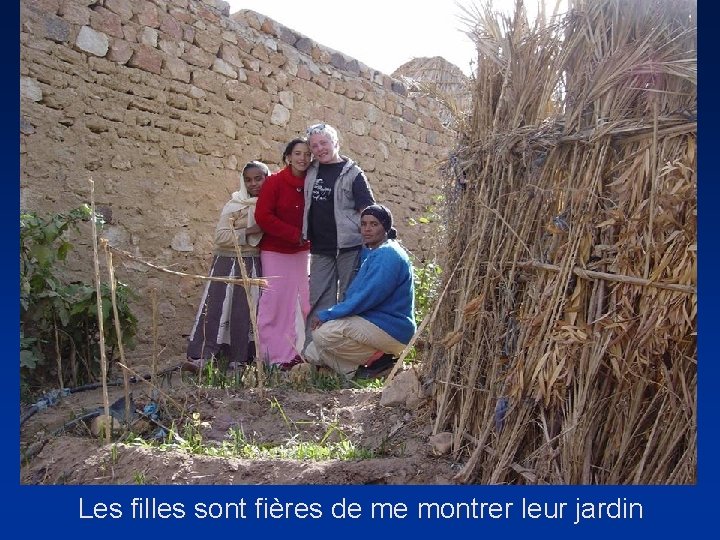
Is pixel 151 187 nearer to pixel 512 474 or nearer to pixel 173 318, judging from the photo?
pixel 173 318

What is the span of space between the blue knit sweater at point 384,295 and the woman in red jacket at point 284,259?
0.59m

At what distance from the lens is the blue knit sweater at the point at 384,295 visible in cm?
420

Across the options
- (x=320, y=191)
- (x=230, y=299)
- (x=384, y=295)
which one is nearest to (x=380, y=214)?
Answer: (x=384, y=295)

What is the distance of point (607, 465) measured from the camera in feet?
8.23

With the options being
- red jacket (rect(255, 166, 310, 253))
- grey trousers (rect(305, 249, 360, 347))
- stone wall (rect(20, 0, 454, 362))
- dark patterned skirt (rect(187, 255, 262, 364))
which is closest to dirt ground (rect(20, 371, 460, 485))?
dark patterned skirt (rect(187, 255, 262, 364))

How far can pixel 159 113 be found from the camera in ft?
16.4

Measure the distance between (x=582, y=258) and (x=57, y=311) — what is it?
283 centimetres

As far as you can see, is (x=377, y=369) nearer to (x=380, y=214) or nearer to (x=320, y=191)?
(x=380, y=214)

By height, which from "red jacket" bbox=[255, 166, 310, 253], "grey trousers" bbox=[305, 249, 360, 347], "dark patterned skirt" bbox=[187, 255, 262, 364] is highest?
"red jacket" bbox=[255, 166, 310, 253]

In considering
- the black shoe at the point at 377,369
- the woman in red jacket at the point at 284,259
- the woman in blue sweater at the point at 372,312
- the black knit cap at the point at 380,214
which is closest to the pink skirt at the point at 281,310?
the woman in red jacket at the point at 284,259

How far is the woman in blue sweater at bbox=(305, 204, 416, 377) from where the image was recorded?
4.22m

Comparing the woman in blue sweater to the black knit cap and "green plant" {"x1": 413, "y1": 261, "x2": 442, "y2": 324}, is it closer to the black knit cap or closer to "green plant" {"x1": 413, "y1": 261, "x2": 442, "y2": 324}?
the black knit cap

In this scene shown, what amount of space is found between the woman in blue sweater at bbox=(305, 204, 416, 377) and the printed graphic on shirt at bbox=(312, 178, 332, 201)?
0.46 meters

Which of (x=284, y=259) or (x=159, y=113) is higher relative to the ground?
(x=159, y=113)
